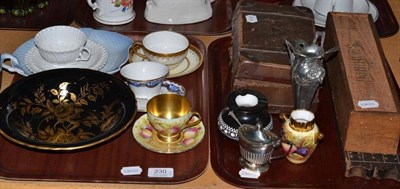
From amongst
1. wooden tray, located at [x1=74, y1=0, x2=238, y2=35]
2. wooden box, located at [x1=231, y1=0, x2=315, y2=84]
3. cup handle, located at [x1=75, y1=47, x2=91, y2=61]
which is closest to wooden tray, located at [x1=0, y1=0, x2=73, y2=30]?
wooden tray, located at [x1=74, y1=0, x2=238, y2=35]

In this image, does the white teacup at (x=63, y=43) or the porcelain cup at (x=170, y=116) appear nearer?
the porcelain cup at (x=170, y=116)

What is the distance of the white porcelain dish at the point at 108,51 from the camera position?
1.40 meters

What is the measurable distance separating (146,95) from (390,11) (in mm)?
828

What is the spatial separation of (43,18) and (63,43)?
0.27 metres

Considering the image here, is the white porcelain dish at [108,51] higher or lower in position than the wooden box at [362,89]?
lower

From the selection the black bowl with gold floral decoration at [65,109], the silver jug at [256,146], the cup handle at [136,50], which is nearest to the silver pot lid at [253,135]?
the silver jug at [256,146]

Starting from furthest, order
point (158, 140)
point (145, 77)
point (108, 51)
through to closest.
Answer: point (108, 51)
point (145, 77)
point (158, 140)

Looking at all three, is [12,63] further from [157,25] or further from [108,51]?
[157,25]

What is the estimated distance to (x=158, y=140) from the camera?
1.25 metres

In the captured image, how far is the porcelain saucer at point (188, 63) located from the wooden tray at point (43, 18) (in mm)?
279

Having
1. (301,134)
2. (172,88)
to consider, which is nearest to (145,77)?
(172,88)

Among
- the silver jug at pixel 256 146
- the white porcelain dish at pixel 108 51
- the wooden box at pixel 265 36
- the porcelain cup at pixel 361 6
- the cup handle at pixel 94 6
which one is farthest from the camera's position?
the porcelain cup at pixel 361 6

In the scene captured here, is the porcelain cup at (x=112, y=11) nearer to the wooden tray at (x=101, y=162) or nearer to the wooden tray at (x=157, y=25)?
the wooden tray at (x=157, y=25)

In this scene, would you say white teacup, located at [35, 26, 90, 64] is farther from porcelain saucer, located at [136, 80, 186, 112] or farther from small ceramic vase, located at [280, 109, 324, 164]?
small ceramic vase, located at [280, 109, 324, 164]
